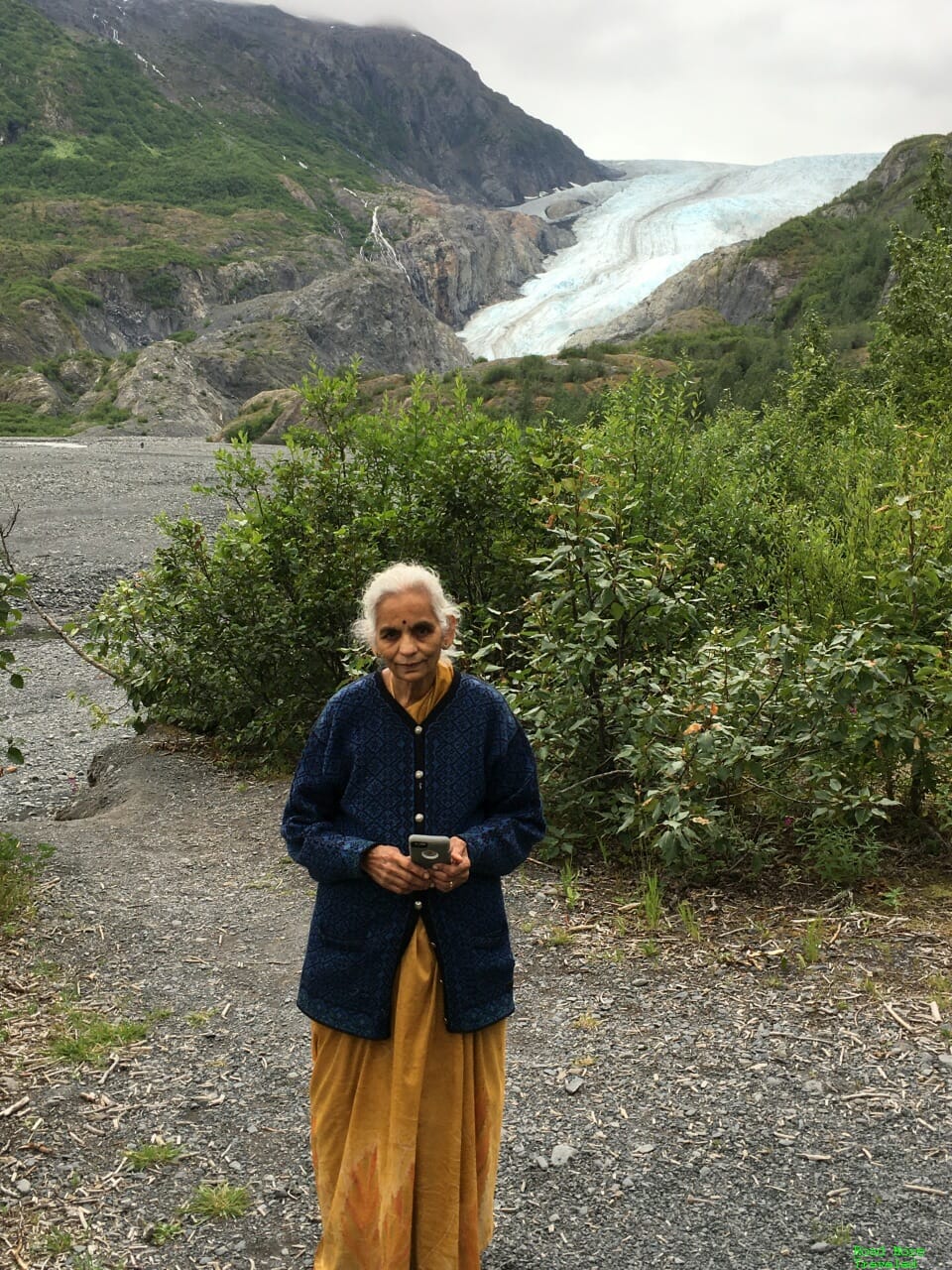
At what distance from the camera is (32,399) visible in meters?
58.9

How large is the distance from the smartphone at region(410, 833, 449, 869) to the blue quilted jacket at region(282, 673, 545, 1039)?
133 mm

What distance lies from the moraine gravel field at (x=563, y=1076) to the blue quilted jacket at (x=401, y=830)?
73 cm

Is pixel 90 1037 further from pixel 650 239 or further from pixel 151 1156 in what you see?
pixel 650 239

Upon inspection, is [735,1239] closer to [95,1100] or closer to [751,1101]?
[751,1101]

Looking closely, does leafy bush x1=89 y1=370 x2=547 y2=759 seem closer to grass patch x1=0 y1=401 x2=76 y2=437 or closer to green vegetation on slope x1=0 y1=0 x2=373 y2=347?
grass patch x1=0 y1=401 x2=76 y2=437

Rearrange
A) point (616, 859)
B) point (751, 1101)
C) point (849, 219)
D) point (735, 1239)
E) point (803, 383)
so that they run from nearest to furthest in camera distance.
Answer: point (735, 1239) → point (751, 1101) → point (616, 859) → point (803, 383) → point (849, 219)

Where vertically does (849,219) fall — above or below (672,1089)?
above

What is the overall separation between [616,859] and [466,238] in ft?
404

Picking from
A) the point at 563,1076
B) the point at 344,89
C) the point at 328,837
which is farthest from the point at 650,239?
the point at 344,89

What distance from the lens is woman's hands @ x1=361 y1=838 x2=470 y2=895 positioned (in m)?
2.43

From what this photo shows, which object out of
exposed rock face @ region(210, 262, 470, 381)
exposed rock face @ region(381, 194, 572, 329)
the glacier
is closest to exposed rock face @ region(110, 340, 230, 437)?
exposed rock face @ region(210, 262, 470, 381)

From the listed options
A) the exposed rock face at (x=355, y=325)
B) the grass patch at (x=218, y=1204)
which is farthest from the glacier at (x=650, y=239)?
the grass patch at (x=218, y=1204)

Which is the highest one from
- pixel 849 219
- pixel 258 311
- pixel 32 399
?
pixel 849 219

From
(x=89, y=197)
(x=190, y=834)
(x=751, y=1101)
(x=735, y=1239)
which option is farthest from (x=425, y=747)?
(x=89, y=197)
